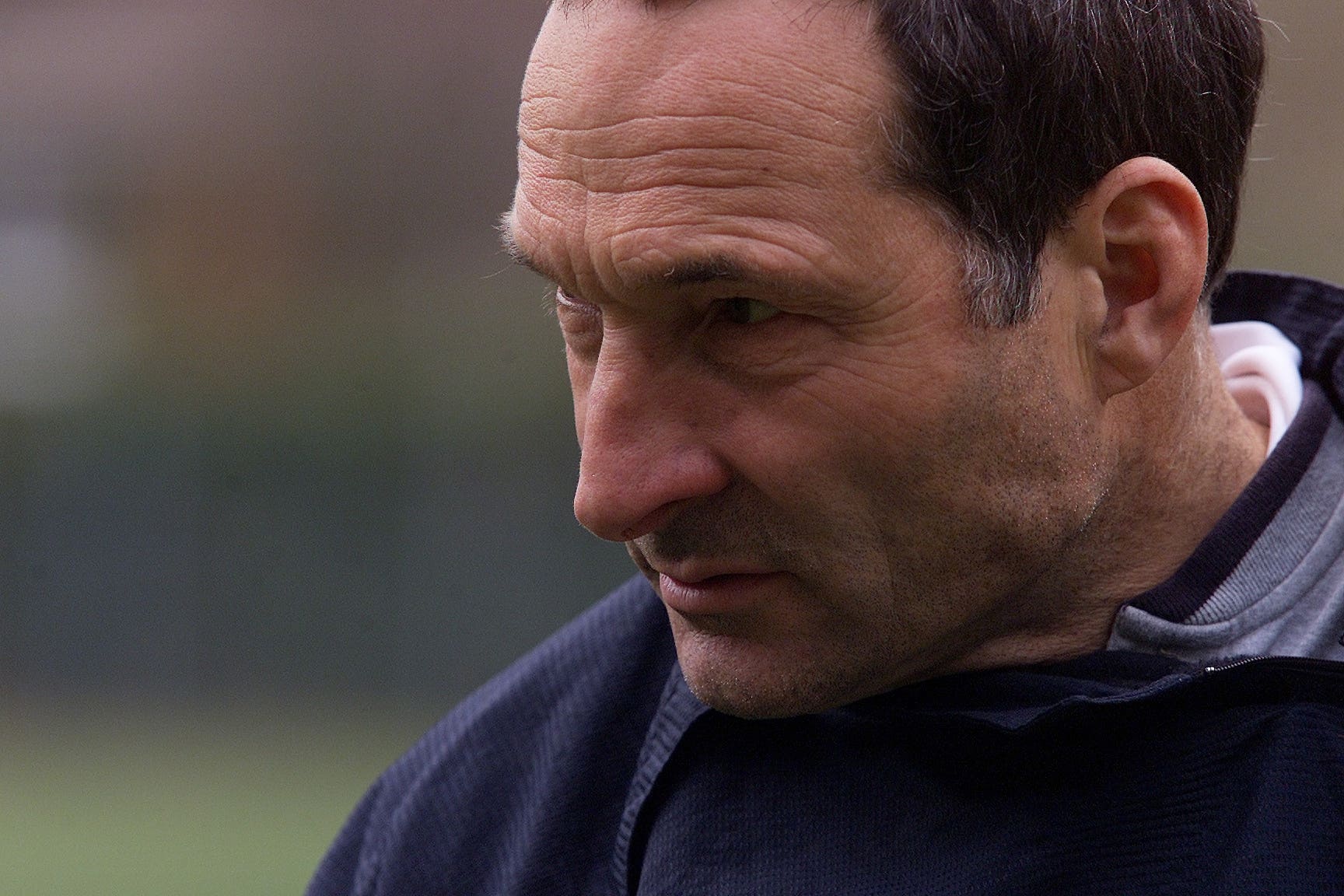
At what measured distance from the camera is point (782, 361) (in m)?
1.42

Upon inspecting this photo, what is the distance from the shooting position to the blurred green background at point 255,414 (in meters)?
4.83

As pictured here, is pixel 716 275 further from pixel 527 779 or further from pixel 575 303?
pixel 527 779

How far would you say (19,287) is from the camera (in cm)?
499

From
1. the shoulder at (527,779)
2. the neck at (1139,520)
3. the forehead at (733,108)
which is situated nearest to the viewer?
the forehead at (733,108)

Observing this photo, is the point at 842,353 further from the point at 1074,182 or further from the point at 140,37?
the point at 140,37

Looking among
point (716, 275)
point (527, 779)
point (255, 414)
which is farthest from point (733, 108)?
point (255, 414)

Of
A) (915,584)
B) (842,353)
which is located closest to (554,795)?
(915,584)

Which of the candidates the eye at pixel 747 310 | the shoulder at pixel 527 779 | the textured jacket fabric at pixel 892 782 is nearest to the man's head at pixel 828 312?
the eye at pixel 747 310

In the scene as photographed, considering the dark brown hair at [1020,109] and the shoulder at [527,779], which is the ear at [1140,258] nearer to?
the dark brown hair at [1020,109]

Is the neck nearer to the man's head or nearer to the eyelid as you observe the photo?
the man's head

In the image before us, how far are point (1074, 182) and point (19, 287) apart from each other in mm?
4504

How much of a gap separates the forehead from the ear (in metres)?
0.29

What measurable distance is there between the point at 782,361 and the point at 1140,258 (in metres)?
0.43

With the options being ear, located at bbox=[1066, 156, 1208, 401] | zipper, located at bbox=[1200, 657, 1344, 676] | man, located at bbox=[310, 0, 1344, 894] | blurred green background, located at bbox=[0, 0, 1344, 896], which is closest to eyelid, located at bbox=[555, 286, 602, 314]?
man, located at bbox=[310, 0, 1344, 894]
